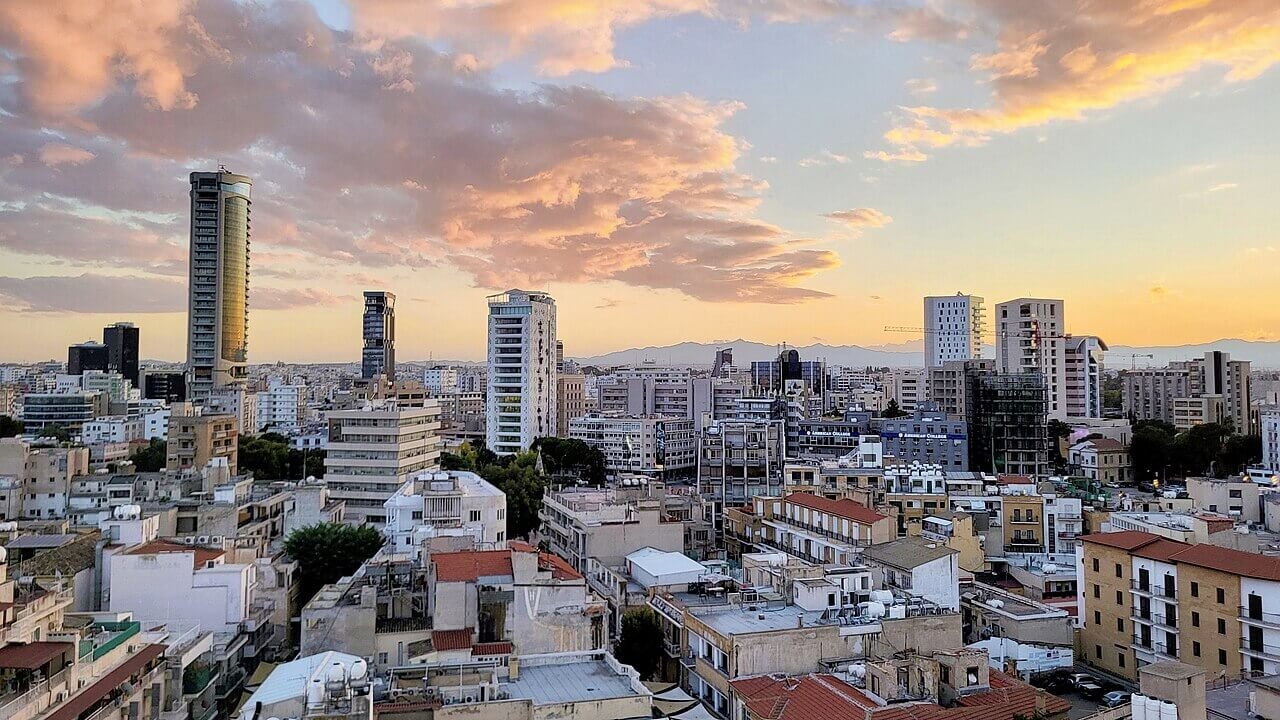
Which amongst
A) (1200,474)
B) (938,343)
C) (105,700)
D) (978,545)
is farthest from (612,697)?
(938,343)

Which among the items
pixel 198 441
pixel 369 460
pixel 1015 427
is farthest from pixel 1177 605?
pixel 198 441

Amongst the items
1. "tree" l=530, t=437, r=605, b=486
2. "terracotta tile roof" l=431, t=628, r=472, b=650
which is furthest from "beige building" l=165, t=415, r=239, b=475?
"terracotta tile roof" l=431, t=628, r=472, b=650

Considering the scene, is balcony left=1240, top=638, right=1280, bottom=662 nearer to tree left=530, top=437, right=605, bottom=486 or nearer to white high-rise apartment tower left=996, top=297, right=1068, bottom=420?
tree left=530, top=437, right=605, bottom=486

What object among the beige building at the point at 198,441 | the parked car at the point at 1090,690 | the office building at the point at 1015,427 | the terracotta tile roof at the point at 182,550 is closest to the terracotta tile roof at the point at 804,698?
the parked car at the point at 1090,690

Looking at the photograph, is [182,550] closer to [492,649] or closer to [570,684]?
[492,649]

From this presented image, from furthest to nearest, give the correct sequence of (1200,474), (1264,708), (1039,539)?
(1200,474)
(1039,539)
(1264,708)

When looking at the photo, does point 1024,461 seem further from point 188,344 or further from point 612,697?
point 188,344
